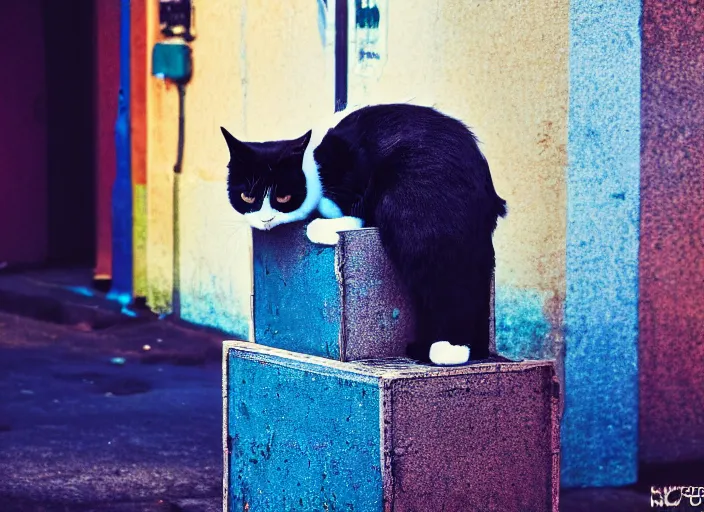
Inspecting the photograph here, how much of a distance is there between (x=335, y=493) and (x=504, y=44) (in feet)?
7.26

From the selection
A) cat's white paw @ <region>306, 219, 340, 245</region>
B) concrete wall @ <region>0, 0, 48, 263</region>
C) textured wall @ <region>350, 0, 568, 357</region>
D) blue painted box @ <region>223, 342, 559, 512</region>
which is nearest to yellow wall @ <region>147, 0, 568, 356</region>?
textured wall @ <region>350, 0, 568, 357</region>

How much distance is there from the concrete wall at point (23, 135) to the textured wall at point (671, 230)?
7181mm

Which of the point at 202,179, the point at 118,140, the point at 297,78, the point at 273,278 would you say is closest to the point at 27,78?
the point at 118,140

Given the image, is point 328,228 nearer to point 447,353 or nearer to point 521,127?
point 447,353

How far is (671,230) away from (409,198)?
1836 mm

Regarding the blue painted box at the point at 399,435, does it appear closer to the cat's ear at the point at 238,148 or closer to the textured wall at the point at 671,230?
the cat's ear at the point at 238,148

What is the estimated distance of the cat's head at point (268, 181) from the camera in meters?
3.58

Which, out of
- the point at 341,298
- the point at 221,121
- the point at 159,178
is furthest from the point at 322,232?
the point at 159,178

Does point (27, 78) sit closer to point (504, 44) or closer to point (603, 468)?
point (504, 44)

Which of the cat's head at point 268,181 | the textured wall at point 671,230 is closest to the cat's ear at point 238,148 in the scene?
the cat's head at point 268,181

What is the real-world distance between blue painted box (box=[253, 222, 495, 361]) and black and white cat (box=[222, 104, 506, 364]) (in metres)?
0.05

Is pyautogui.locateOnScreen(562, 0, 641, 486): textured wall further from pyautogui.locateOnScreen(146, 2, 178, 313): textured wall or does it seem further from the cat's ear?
pyautogui.locateOnScreen(146, 2, 178, 313): textured wall

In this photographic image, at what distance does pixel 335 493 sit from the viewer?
3324 mm

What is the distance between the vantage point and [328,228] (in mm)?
3400
